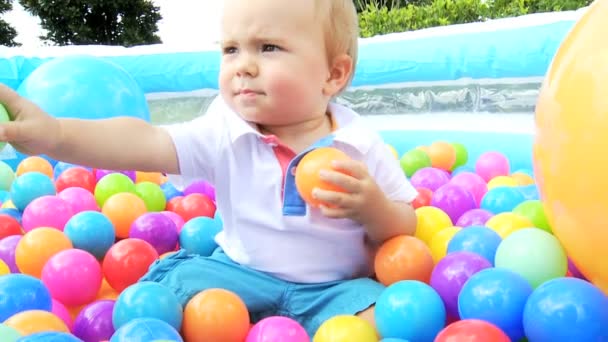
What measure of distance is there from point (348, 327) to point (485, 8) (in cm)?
445

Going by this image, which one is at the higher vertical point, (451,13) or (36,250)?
(36,250)

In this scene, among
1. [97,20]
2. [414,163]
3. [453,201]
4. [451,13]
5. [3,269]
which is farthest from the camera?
[97,20]

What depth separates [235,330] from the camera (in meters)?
1.03

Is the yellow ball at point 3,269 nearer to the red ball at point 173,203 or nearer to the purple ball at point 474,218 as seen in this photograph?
the red ball at point 173,203

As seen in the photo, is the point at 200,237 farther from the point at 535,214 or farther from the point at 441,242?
the point at 535,214

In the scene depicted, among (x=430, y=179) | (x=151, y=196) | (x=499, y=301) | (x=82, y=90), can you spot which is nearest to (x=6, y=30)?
(x=82, y=90)

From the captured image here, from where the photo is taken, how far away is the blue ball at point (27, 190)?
1770 mm

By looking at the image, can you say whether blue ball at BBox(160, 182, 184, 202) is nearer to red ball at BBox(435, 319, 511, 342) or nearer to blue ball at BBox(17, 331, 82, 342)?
blue ball at BBox(17, 331, 82, 342)

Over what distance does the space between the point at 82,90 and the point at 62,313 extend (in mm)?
1361

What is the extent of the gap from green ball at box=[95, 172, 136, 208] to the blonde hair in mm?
913

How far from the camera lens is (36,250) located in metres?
1.32

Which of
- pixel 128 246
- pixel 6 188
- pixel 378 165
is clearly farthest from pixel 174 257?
pixel 6 188

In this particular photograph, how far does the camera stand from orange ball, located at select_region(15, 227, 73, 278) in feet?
4.34

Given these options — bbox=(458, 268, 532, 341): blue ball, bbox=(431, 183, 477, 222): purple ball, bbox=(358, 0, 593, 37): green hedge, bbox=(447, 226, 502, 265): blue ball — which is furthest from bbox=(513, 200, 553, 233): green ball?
bbox=(358, 0, 593, 37): green hedge
